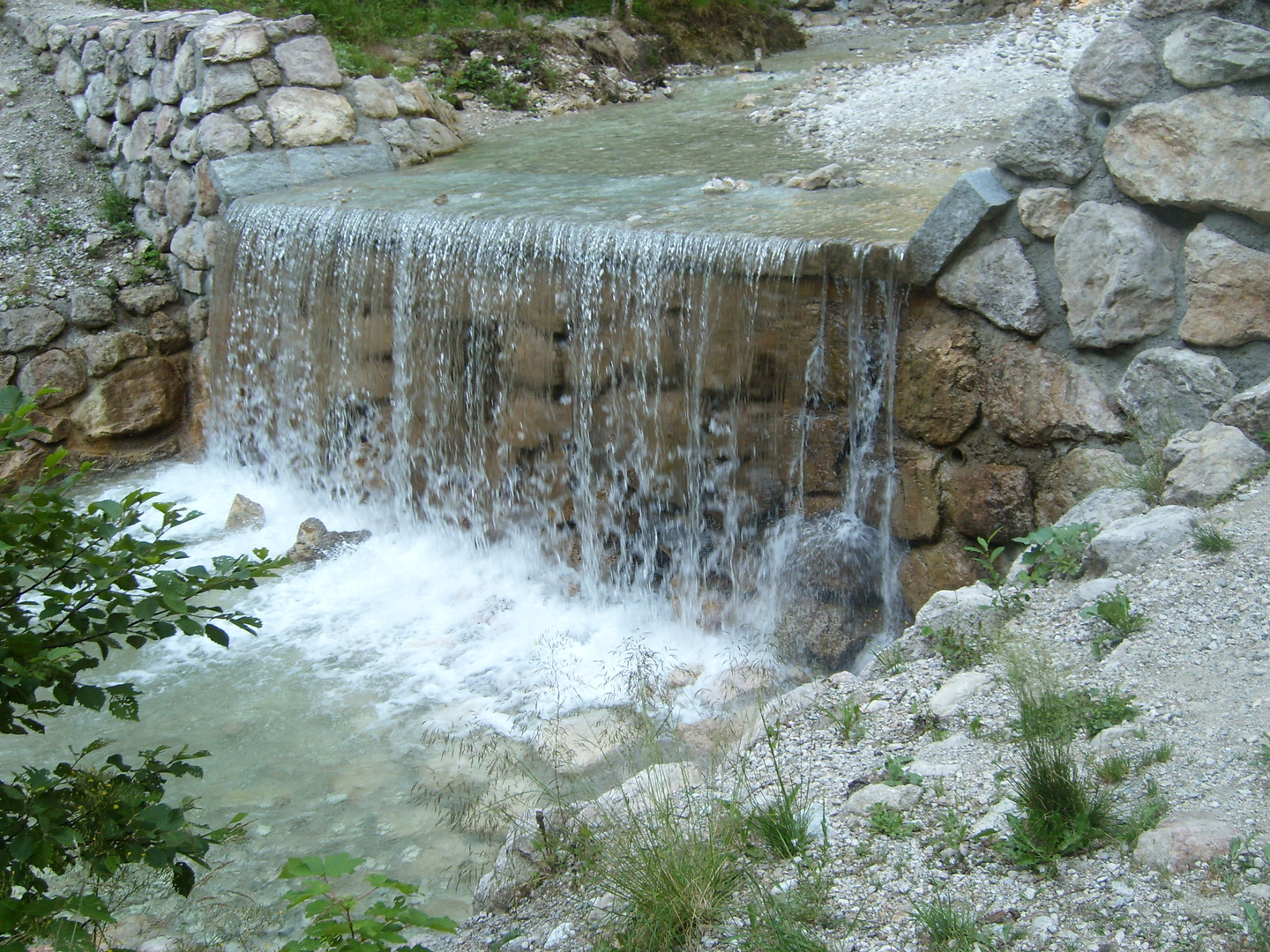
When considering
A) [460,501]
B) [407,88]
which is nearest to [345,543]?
[460,501]

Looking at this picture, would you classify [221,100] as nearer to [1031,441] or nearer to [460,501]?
[460,501]

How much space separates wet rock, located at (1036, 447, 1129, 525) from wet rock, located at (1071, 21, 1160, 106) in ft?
3.70

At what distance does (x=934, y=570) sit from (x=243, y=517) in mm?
3795

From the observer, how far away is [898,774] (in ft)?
7.71

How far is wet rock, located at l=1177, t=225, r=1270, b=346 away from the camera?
3.21 m

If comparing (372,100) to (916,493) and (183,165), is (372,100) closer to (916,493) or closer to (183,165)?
(183,165)

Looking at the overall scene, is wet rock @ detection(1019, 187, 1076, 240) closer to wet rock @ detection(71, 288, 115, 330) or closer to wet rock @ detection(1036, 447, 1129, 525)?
wet rock @ detection(1036, 447, 1129, 525)

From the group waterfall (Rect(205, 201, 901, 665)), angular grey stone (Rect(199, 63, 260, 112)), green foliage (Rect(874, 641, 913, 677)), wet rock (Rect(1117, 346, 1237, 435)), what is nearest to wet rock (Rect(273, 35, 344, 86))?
angular grey stone (Rect(199, 63, 260, 112))

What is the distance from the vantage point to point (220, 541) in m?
5.77

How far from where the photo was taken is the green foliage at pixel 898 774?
231 centimetres

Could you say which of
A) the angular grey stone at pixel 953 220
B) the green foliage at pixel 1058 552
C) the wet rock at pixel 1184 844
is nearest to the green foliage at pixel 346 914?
the wet rock at pixel 1184 844

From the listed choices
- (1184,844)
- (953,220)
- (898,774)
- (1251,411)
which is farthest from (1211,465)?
(1184,844)

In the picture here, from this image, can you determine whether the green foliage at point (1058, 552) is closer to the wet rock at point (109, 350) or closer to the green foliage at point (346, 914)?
the green foliage at point (346, 914)

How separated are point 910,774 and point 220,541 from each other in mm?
4469
